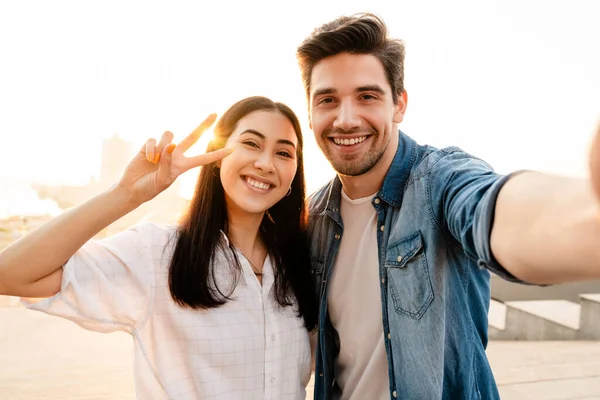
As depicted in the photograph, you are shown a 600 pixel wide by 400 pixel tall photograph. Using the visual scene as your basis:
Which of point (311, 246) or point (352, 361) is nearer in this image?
point (352, 361)

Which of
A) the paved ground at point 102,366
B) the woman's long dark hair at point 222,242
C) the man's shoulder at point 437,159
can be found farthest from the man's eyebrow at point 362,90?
the paved ground at point 102,366

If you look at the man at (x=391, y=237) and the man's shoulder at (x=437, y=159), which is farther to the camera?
the man's shoulder at (x=437, y=159)

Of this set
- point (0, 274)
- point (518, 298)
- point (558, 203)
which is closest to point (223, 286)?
point (0, 274)

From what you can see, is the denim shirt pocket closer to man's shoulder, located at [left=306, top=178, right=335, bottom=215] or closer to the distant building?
man's shoulder, located at [left=306, top=178, right=335, bottom=215]

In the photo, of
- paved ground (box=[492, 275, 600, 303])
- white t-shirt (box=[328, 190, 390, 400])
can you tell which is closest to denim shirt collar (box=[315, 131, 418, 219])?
white t-shirt (box=[328, 190, 390, 400])

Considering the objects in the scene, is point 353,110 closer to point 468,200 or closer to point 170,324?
point 468,200

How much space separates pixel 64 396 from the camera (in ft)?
10.2

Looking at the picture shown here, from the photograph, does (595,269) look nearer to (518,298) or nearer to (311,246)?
(311,246)

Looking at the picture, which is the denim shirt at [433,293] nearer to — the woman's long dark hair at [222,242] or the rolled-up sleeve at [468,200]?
the rolled-up sleeve at [468,200]

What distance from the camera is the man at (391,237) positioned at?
1.24m

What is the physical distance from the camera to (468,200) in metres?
1.10

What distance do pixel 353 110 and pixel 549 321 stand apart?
16.9 ft

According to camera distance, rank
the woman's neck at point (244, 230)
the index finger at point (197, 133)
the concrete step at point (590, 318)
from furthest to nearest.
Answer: the concrete step at point (590, 318)
the woman's neck at point (244, 230)
the index finger at point (197, 133)

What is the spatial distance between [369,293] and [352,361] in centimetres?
32
